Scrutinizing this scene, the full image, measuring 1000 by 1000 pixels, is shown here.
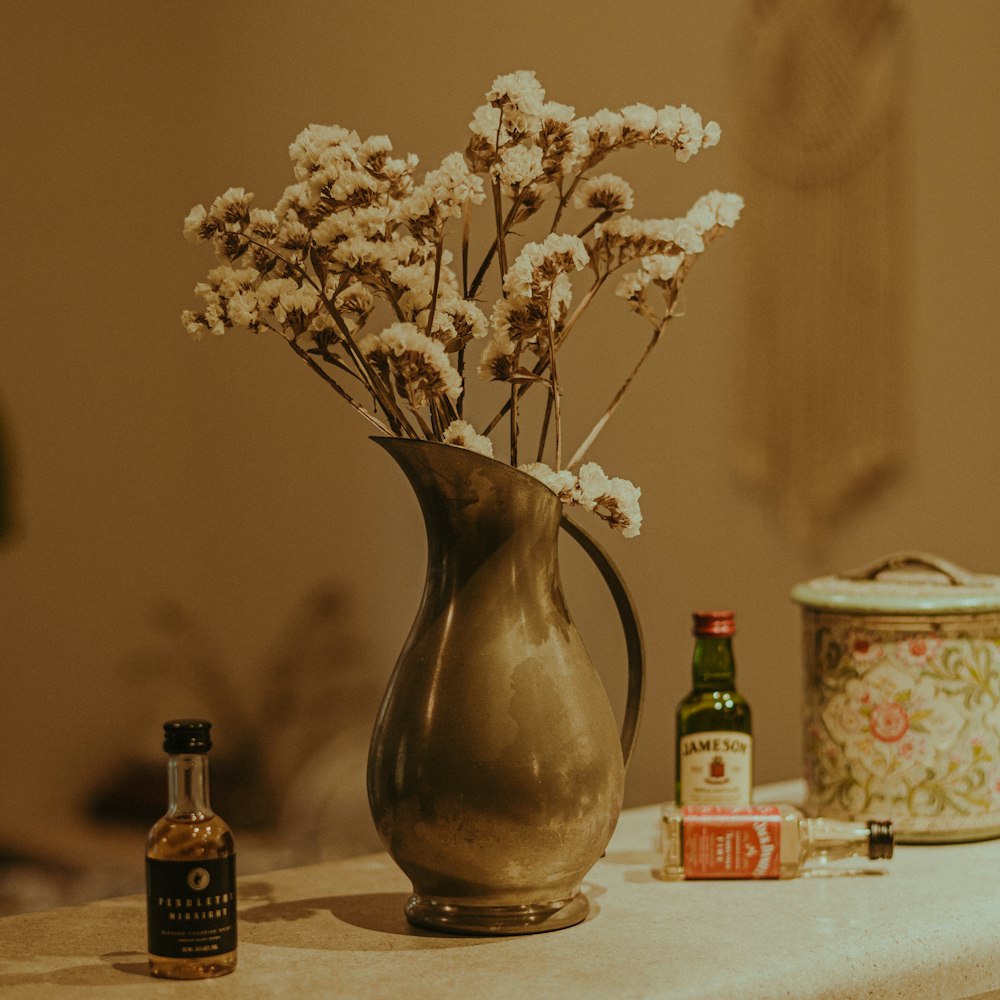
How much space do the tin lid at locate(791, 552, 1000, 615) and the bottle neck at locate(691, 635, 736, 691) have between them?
91mm

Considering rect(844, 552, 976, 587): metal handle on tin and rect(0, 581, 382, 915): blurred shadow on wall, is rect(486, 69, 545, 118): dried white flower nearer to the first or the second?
rect(0, 581, 382, 915): blurred shadow on wall

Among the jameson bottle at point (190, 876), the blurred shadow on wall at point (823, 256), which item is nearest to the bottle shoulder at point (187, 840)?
the jameson bottle at point (190, 876)

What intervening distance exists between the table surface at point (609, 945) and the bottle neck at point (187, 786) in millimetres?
105

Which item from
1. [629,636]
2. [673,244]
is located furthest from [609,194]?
[629,636]

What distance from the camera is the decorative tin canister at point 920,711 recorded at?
1.24 metres

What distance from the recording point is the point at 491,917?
0.97m

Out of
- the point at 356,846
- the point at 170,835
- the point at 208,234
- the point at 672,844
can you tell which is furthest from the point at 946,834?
the point at 208,234

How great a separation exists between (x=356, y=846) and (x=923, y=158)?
1035 millimetres

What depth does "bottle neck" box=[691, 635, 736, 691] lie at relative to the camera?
1268mm

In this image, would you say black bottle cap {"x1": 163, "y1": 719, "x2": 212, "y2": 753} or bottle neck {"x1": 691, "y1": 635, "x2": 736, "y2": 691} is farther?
bottle neck {"x1": 691, "y1": 635, "x2": 736, "y2": 691}

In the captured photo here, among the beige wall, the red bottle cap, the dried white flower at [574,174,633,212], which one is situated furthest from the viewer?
the red bottle cap

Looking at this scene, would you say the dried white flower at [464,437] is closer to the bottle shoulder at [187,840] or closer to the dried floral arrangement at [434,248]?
the dried floral arrangement at [434,248]

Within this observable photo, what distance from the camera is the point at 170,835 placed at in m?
0.89

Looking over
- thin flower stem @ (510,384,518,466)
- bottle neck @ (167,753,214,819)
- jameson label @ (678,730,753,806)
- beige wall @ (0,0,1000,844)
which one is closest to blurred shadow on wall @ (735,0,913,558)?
beige wall @ (0,0,1000,844)
